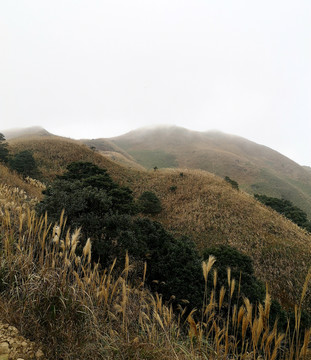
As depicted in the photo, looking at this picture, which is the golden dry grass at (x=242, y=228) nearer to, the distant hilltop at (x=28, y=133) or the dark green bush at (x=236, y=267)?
the dark green bush at (x=236, y=267)

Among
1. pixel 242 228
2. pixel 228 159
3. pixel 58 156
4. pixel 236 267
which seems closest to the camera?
pixel 236 267

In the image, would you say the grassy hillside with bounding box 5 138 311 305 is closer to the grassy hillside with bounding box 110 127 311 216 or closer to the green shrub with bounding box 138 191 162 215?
the green shrub with bounding box 138 191 162 215

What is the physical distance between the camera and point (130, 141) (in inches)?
4550

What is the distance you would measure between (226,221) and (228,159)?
61208mm

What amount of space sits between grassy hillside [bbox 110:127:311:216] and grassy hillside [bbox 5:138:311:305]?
3437 cm

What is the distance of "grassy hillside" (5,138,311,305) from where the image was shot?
12266mm

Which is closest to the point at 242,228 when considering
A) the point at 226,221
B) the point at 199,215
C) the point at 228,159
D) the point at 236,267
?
the point at 226,221

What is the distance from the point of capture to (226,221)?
16.9 m

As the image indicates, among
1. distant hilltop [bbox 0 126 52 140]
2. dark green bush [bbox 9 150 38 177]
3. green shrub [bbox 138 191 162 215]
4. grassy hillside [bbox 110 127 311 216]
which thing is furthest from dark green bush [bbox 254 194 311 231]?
distant hilltop [bbox 0 126 52 140]

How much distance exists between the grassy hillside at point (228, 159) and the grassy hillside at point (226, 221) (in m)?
34.4

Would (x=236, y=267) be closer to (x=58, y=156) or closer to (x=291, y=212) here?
(x=291, y=212)

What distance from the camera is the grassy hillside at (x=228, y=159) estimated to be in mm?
57219

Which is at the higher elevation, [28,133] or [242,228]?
[28,133]

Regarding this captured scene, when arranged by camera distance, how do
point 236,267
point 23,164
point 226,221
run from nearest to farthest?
1. point 236,267
2. point 226,221
3. point 23,164
